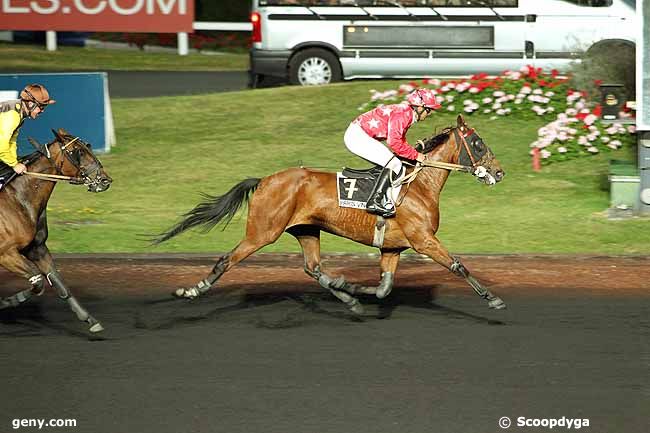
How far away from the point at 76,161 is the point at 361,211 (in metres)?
2.60

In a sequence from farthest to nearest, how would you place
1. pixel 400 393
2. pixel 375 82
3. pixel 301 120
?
pixel 375 82, pixel 301 120, pixel 400 393

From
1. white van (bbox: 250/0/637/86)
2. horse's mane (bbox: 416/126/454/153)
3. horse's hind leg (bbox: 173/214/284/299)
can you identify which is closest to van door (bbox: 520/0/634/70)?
white van (bbox: 250/0/637/86)

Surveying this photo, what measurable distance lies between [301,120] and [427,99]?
401 inches

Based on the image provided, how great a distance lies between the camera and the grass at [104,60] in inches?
1172

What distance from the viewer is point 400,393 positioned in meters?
8.20

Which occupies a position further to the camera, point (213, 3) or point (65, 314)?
point (213, 3)

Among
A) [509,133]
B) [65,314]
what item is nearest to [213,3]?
[509,133]

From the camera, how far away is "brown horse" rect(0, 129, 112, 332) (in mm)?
9648

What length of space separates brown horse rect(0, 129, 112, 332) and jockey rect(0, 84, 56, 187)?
18cm

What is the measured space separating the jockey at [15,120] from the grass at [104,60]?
62.9 feet

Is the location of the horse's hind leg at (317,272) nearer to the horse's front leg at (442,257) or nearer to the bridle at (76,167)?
the horse's front leg at (442,257)

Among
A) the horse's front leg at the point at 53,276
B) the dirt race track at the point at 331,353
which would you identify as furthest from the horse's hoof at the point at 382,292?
the horse's front leg at the point at 53,276

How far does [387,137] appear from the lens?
1027 cm

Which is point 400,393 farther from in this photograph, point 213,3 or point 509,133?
point 213,3
